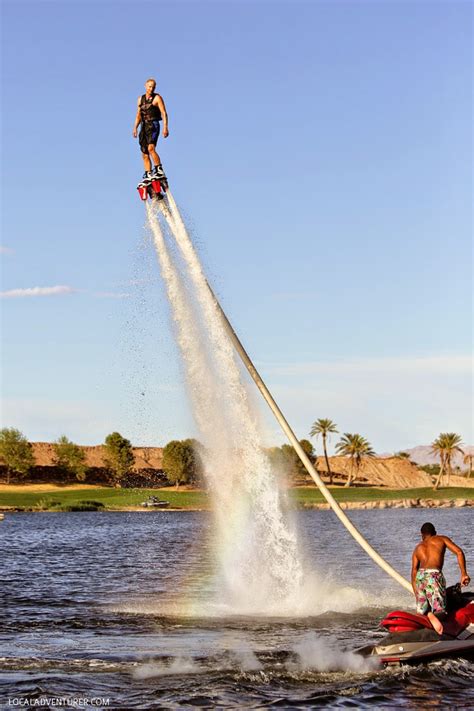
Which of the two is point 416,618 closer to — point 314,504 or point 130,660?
point 130,660

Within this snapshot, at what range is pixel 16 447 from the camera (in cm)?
15488

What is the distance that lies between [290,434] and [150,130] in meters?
6.45

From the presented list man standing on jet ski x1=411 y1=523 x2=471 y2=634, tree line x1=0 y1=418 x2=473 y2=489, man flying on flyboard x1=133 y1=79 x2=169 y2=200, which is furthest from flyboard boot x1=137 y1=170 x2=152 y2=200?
tree line x1=0 y1=418 x2=473 y2=489

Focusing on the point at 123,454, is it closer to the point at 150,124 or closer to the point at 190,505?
the point at 190,505

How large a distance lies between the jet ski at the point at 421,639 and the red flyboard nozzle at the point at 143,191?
932 cm

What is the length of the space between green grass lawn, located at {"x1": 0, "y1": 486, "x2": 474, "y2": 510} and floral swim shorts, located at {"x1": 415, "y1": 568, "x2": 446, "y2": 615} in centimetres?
11012

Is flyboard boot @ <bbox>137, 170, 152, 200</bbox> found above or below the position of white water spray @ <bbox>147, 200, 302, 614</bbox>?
above

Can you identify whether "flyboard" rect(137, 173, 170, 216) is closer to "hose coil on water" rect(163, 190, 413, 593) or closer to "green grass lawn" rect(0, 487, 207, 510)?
"hose coil on water" rect(163, 190, 413, 593)

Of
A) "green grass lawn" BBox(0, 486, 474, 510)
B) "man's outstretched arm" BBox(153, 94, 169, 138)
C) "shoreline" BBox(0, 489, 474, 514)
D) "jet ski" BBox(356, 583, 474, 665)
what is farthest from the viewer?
"green grass lawn" BBox(0, 486, 474, 510)

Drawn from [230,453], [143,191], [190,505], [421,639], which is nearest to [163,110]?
[143,191]

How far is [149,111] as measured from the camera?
64.9ft

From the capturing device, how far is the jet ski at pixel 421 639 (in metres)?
18.8

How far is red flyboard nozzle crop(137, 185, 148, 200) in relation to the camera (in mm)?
20323

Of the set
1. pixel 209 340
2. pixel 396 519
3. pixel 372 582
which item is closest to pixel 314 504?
pixel 396 519
